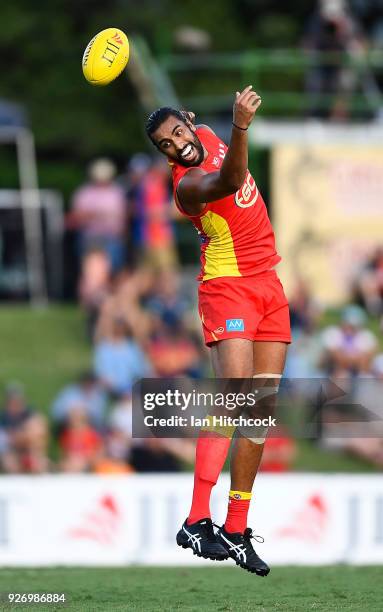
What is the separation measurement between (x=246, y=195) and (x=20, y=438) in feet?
22.2

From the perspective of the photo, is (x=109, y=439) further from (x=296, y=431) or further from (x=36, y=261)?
(x=36, y=261)

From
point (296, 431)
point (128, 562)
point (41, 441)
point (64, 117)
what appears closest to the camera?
point (128, 562)

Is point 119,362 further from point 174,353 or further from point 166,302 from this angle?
point 166,302

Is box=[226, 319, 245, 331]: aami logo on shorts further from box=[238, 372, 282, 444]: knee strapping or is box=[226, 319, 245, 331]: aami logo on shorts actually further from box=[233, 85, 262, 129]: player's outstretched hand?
box=[233, 85, 262, 129]: player's outstretched hand

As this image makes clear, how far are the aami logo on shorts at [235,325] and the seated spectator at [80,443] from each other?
6.45m

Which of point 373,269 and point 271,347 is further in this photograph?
point 373,269

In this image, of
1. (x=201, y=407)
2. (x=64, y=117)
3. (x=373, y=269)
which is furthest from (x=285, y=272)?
(x=64, y=117)

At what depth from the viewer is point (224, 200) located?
25.8ft

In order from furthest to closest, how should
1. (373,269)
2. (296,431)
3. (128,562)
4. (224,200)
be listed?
(373,269)
(296,431)
(128,562)
(224,200)

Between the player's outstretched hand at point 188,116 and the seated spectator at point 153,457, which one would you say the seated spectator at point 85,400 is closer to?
the seated spectator at point 153,457

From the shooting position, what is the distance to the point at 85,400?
1472 centimetres

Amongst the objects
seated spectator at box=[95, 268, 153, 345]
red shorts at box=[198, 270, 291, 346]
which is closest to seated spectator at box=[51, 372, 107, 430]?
seated spectator at box=[95, 268, 153, 345]

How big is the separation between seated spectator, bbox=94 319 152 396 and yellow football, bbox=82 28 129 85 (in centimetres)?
749

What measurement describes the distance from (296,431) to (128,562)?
6.69 feet
